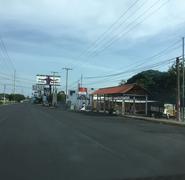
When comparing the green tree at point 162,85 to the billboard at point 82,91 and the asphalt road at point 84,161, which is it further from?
the asphalt road at point 84,161

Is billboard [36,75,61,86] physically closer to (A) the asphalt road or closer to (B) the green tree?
(B) the green tree

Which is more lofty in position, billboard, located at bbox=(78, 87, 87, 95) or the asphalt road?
billboard, located at bbox=(78, 87, 87, 95)

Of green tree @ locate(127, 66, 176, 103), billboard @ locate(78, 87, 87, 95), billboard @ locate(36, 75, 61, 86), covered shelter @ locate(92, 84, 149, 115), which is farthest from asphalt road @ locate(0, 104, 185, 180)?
billboard @ locate(36, 75, 61, 86)

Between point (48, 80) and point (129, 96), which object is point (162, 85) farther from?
point (48, 80)

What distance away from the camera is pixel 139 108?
85562mm

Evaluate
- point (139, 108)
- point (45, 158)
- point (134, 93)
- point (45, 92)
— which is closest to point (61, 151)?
point (45, 158)

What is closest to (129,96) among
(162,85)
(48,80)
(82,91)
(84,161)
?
(162,85)

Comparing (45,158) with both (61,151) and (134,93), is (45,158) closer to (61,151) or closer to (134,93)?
(61,151)

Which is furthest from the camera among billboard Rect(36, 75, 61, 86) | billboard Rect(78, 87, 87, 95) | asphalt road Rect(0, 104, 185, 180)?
billboard Rect(36, 75, 61, 86)

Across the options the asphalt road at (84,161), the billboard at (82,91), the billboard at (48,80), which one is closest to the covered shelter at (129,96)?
the billboard at (82,91)

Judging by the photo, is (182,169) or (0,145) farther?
(0,145)

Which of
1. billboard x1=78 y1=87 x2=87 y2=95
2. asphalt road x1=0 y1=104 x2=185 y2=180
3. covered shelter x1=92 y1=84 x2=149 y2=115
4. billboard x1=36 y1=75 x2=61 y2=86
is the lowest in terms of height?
asphalt road x1=0 y1=104 x2=185 y2=180

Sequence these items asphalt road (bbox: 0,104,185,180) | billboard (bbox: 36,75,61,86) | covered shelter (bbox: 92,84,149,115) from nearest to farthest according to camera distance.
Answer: asphalt road (bbox: 0,104,185,180)
covered shelter (bbox: 92,84,149,115)
billboard (bbox: 36,75,61,86)

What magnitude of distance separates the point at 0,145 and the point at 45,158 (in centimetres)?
429
